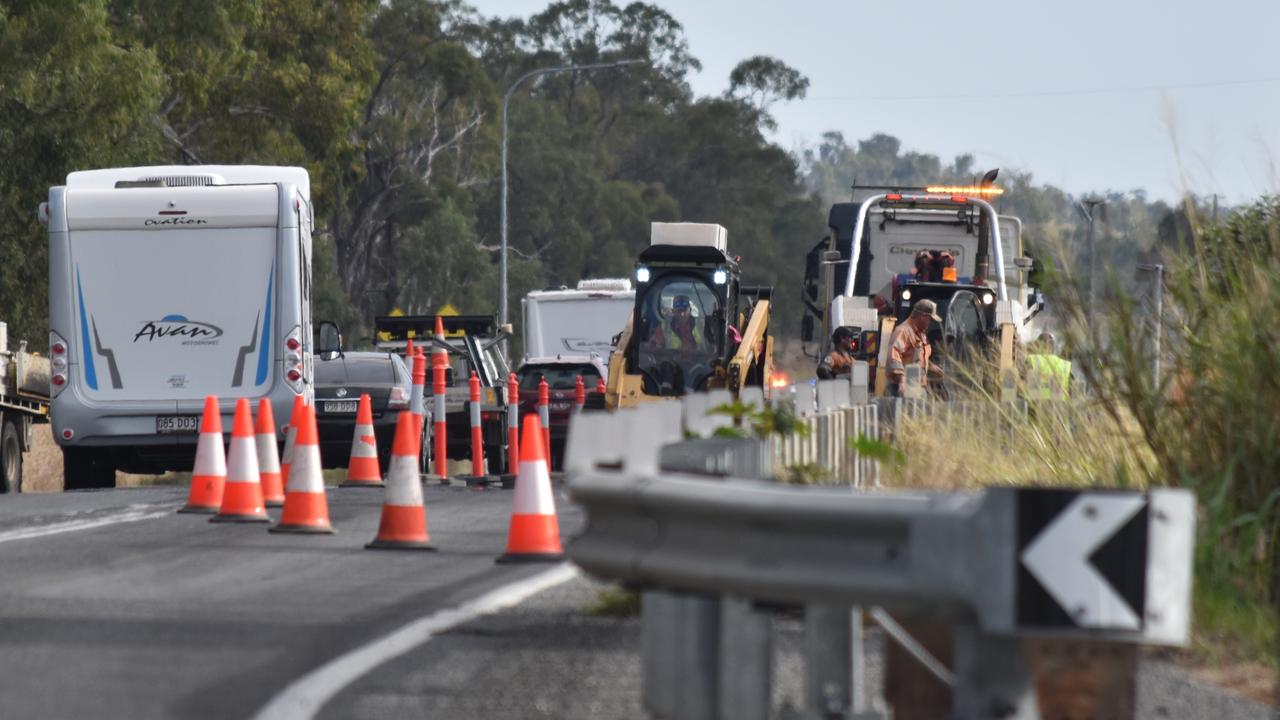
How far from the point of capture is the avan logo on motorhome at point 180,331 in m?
19.2

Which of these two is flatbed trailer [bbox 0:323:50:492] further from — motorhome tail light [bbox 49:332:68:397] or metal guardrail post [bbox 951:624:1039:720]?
metal guardrail post [bbox 951:624:1039:720]

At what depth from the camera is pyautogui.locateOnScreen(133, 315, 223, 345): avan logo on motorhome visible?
19.2 m

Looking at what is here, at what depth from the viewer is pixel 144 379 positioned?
19.3 metres

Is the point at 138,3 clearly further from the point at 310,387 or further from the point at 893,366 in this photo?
the point at 893,366

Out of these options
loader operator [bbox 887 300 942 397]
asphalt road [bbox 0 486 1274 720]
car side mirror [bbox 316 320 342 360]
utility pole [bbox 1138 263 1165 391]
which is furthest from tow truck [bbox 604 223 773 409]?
utility pole [bbox 1138 263 1165 391]

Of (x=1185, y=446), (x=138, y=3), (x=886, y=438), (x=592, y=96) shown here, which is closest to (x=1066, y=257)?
(x=1185, y=446)

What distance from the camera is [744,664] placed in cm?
520

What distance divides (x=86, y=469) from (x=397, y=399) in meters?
3.70

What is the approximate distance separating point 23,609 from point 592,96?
6996 cm

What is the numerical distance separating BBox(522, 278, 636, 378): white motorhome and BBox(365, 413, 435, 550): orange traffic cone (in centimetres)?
2172

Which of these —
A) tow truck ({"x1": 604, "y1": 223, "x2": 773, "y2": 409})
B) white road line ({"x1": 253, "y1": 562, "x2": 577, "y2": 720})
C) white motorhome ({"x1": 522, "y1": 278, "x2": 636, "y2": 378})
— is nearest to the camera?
white road line ({"x1": 253, "y1": 562, "x2": 577, "y2": 720})

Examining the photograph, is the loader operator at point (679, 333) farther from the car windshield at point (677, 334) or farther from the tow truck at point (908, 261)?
the tow truck at point (908, 261)

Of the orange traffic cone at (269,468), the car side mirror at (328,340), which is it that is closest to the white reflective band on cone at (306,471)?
the orange traffic cone at (269,468)

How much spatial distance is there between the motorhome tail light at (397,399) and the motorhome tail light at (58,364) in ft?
14.5
